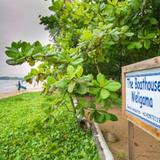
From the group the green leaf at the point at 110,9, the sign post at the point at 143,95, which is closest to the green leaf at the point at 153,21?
the green leaf at the point at 110,9

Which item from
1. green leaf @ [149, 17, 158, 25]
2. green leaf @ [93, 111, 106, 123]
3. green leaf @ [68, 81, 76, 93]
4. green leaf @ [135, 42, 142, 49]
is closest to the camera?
green leaf @ [68, 81, 76, 93]

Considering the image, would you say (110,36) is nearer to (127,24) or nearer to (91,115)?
(127,24)

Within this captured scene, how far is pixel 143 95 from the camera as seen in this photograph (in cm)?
248

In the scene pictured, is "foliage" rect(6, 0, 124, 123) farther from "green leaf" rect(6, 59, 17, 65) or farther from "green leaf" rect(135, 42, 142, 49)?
"green leaf" rect(135, 42, 142, 49)

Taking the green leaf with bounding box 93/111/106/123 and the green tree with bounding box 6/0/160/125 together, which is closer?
the green tree with bounding box 6/0/160/125

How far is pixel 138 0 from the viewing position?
3.51 m

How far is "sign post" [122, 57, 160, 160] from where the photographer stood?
220cm

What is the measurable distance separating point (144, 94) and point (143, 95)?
3 cm

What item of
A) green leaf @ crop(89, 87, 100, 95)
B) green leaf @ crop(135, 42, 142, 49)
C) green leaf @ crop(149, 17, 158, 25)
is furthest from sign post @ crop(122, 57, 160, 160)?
green leaf @ crop(149, 17, 158, 25)

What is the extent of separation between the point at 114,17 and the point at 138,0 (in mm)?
396

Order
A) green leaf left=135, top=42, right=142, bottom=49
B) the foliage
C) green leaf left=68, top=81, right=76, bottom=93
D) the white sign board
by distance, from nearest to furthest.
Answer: the white sign board → green leaf left=68, top=81, right=76, bottom=93 → the foliage → green leaf left=135, top=42, right=142, bottom=49

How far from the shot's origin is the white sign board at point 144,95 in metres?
2.20

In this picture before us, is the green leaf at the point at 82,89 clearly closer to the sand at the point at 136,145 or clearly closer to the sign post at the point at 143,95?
the sign post at the point at 143,95

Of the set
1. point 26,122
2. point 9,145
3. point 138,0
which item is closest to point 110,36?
point 138,0
